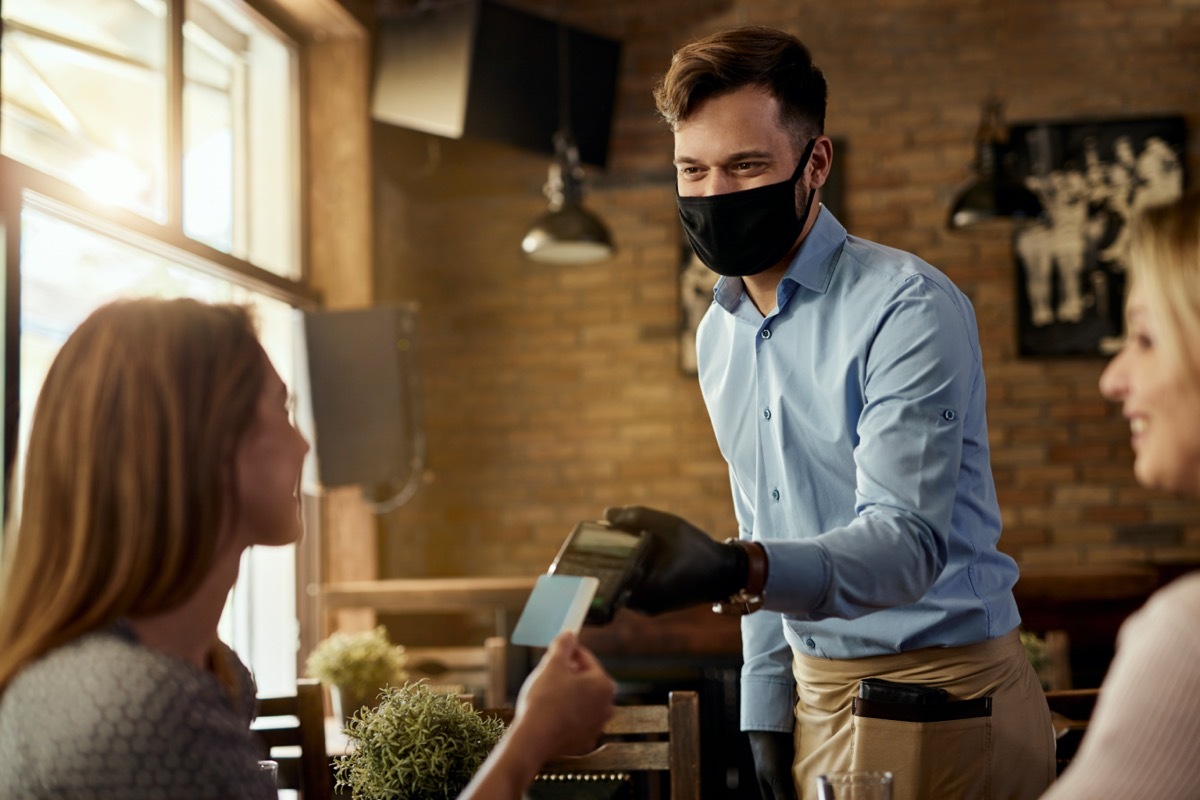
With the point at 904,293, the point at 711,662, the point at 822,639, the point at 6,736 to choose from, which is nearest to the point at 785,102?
the point at 904,293

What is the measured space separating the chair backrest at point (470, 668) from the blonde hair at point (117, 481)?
243cm

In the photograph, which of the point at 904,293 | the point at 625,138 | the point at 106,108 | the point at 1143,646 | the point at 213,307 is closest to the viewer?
the point at 1143,646

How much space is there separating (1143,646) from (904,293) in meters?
0.72

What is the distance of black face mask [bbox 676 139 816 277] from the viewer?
1.71 m

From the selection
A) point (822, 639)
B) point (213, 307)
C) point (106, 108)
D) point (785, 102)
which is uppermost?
point (106, 108)

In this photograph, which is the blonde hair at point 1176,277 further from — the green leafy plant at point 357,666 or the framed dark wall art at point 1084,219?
the framed dark wall art at point 1084,219

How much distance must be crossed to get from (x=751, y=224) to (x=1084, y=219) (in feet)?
13.9

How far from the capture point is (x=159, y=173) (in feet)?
12.3

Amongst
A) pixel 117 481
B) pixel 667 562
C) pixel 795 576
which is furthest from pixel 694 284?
pixel 117 481

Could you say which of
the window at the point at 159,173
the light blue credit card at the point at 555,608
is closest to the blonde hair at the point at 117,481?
the light blue credit card at the point at 555,608

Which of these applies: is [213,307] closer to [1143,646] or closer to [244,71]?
[1143,646]

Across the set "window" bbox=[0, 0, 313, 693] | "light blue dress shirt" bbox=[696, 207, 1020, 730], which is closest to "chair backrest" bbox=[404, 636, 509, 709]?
"window" bbox=[0, 0, 313, 693]

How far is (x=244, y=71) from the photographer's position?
467 cm

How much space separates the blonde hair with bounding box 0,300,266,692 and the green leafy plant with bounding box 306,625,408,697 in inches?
84.1
